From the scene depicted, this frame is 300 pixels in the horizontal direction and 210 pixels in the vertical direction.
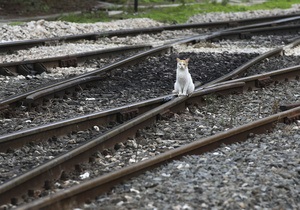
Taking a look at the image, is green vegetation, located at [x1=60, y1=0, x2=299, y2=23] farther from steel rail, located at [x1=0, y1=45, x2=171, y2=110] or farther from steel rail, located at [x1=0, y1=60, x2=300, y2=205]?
steel rail, located at [x1=0, y1=60, x2=300, y2=205]

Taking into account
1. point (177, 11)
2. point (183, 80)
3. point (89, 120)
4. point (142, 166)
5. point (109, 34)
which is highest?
point (183, 80)

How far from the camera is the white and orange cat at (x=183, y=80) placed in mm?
9688

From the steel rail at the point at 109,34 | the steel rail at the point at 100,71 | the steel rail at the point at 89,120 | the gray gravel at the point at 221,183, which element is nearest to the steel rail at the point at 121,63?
the steel rail at the point at 100,71

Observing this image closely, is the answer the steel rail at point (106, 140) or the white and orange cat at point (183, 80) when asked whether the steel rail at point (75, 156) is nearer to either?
the steel rail at point (106, 140)

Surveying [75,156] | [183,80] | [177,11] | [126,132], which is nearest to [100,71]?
[183,80]

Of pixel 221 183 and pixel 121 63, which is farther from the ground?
pixel 221 183

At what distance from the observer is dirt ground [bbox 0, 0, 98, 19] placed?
23.9 meters

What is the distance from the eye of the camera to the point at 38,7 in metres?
24.8

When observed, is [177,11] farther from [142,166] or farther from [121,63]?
[142,166]

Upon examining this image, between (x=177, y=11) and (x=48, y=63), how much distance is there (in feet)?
40.3

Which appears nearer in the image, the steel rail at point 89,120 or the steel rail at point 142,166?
the steel rail at point 142,166

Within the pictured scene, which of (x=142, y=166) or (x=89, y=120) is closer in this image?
(x=142, y=166)

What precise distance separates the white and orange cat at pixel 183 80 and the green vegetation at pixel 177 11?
38.8ft

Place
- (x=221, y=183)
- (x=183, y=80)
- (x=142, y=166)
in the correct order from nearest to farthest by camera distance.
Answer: (x=221, y=183) → (x=142, y=166) → (x=183, y=80)
